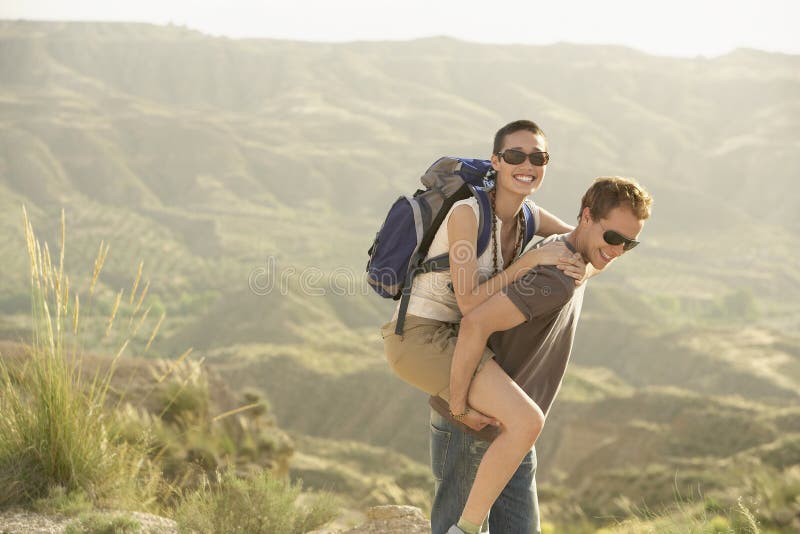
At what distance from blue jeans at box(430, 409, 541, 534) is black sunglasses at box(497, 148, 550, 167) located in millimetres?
909

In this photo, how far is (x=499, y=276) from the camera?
2.88m

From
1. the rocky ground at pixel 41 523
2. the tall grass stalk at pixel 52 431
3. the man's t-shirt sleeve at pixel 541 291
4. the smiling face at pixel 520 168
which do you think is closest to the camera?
the man's t-shirt sleeve at pixel 541 291

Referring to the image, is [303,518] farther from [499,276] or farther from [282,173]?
[282,173]

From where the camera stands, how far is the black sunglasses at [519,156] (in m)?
3.00

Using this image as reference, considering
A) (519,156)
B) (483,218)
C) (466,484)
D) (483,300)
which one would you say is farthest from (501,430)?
(519,156)

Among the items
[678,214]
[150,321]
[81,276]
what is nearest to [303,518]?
[150,321]

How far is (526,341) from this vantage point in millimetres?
2939

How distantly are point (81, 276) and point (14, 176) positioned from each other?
3171 cm

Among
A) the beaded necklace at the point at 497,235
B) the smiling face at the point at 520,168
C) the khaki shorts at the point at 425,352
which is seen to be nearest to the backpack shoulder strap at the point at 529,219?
the beaded necklace at the point at 497,235

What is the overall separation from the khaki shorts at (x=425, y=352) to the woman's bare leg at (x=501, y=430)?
87 millimetres

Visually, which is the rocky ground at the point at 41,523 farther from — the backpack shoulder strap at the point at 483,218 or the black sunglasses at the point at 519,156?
the black sunglasses at the point at 519,156

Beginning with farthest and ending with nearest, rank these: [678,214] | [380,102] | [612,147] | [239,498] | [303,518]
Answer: [380,102]
[612,147]
[678,214]
[303,518]
[239,498]

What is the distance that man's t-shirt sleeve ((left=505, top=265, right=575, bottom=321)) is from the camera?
277 centimetres

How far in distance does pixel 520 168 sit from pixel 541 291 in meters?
0.46
